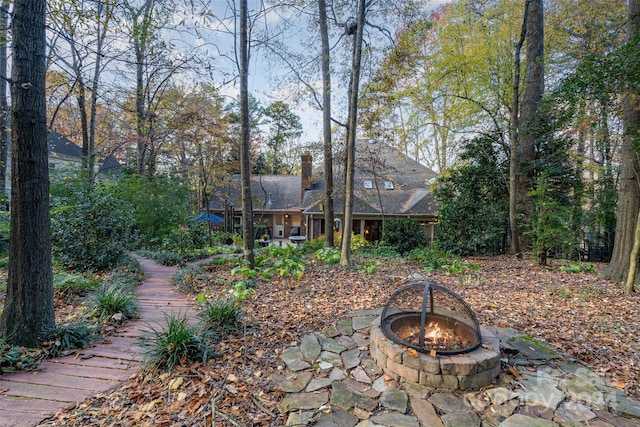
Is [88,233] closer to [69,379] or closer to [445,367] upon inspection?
[69,379]

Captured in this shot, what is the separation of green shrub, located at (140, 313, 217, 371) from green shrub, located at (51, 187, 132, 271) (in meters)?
3.95

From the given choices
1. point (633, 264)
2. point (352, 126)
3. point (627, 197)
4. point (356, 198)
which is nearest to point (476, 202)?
point (627, 197)

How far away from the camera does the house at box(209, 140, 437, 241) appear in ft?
41.7

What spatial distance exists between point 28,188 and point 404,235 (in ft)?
29.8

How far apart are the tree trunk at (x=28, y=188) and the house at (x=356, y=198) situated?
27.0 feet

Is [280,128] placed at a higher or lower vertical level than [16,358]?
higher

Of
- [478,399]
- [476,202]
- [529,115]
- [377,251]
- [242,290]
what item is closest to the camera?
[478,399]

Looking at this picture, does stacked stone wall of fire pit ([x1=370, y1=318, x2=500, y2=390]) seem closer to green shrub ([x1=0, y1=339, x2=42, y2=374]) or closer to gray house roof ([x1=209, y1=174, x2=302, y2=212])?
green shrub ([x1=0, y1=339, x2=42, y2=374])

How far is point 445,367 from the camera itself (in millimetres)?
2119

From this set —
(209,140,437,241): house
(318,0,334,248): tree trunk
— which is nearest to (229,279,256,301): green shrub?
(318,0,334,248): tree trunk

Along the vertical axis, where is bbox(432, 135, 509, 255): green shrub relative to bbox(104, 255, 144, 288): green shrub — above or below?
above

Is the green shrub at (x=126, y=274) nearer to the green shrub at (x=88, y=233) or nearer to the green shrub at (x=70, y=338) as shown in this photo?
the green shrub at (x=88, y=233)

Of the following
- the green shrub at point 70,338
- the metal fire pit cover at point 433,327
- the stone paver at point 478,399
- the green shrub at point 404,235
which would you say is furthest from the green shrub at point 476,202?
the green shrub at point 70,338

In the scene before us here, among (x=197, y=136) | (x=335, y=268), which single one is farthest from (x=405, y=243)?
(x=197, y=136)
